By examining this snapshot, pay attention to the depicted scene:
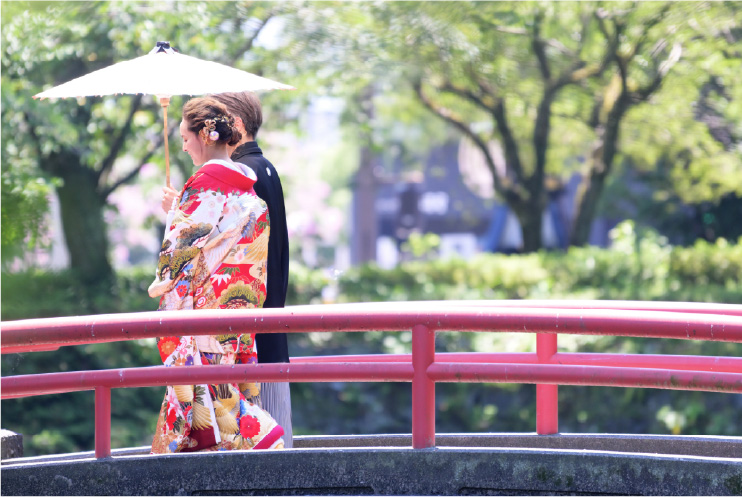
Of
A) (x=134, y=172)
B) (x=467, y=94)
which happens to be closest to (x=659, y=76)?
(x=467, y=94)

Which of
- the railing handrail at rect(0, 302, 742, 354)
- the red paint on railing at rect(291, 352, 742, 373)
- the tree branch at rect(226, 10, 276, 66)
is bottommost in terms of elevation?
the red paint on railing at rect(291, 352, 742, 373)

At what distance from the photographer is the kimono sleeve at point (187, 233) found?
3562mm

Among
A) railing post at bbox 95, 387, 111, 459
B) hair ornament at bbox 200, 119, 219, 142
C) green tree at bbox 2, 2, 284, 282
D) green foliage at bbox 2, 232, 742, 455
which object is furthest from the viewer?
green foliage at bbox 2, 232, 742, 455

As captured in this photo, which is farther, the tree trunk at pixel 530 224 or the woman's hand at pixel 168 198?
A: the tree trunk at pixel 530 224

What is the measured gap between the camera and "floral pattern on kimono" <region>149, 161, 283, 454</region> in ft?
11.7

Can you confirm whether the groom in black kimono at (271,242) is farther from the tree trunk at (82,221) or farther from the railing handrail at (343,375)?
the tree trunk at (82,221)

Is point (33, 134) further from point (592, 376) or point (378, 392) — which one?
point (592, 376)

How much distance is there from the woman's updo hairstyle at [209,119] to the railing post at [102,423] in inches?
39.7

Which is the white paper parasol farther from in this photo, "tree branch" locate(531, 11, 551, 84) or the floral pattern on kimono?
"tree branch" locate(531, 11, 551, 84)

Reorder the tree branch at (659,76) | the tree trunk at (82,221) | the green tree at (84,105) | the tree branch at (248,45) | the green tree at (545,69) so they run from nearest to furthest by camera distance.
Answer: the green tree at (84,105)
the tree branch at (248,45)
the green tree at (545,69)
the tree trunk at (82,221)
the tree branch at (659,76)

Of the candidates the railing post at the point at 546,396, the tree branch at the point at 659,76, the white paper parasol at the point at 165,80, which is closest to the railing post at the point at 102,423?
the white paper parasol at the point at 165,80

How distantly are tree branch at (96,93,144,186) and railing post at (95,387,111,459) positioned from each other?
7.31m

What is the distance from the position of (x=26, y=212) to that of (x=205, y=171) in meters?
5.07

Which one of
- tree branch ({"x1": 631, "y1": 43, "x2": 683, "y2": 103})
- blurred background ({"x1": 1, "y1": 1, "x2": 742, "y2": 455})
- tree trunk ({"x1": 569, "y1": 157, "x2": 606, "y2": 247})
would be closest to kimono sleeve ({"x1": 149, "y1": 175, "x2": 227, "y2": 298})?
blurred background ({"x1": 1, "y1": 1, "x2": 742, "y2": 455})
